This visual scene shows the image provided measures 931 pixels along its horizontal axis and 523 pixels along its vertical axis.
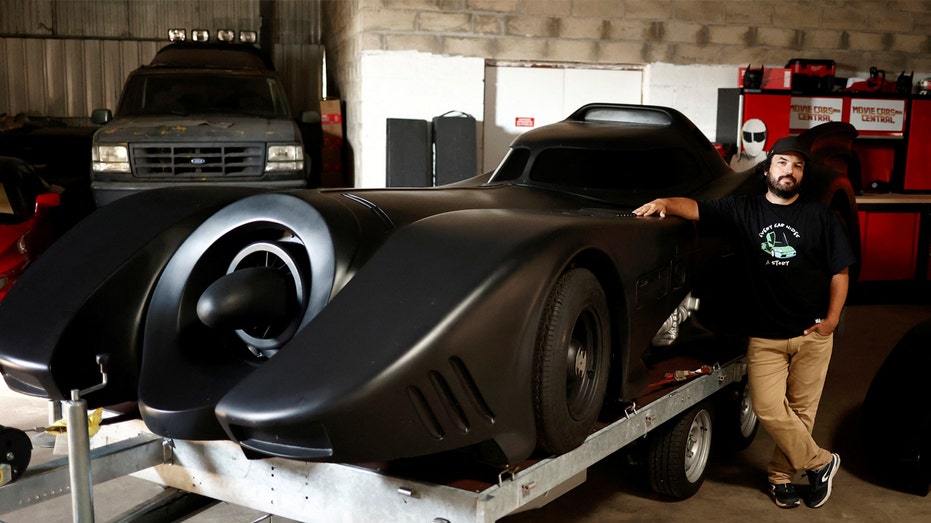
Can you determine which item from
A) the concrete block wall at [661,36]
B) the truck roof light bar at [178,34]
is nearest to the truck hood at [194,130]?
the concrete block wall at [661,36]

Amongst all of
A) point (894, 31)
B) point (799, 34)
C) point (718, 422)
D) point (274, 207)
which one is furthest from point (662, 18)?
point (274, 207)

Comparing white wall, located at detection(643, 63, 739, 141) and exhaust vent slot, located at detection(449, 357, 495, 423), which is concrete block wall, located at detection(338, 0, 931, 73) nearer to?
white wall, located at detection(643, 63, 739, 141)

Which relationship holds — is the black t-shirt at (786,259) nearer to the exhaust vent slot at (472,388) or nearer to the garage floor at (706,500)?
the garage floor at (706,500)

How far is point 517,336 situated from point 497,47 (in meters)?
7.21

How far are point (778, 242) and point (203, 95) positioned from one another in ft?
22.5

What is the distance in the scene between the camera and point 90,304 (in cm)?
308

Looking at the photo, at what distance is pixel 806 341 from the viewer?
4.02 m

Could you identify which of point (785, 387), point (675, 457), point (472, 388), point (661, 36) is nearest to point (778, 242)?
point (785, 387)

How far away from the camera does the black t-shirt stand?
3.97 meters

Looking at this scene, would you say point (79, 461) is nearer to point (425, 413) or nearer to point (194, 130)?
point (425, 413)

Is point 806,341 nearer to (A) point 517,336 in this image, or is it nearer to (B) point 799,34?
(A) point 517,336

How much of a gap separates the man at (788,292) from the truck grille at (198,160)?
5.29m

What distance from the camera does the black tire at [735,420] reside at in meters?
4.61

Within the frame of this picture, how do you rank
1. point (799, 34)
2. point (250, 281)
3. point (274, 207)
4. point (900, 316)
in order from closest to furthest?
1. point (250, 281)
2. point (274, 207)
3. point (900, 316)
4. point (799, 34)
